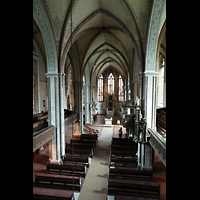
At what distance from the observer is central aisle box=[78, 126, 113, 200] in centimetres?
825

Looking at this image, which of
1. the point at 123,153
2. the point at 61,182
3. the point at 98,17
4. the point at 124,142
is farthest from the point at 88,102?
the point at 61,182

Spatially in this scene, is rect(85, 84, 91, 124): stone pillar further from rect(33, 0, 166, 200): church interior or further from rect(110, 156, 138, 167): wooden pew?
rect(110, 156, 138, 167): wooden pew

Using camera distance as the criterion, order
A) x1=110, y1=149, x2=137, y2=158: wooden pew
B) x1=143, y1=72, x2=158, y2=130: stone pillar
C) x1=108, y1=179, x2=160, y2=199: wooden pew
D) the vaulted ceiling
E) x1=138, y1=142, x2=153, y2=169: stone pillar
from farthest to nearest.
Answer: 1. x1=110, y1=149, x2=137, y2=158: wooden pew
2. x1=138, y1=142, x2=153, y2=169: stone pillar
3. x1=143, y1=72, x2=158, y2=130: stone pillar
4. the vaulted ceiling
5. x1=108, y1=179, x2=160, y2=199: wooden pew

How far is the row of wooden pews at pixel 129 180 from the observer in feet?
25.1

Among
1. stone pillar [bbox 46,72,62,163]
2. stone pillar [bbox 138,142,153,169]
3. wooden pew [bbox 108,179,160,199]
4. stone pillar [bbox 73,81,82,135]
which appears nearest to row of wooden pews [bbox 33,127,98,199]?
stone pillar [bbox 46,72,62,163]

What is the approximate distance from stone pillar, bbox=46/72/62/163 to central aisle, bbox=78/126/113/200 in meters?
2.97

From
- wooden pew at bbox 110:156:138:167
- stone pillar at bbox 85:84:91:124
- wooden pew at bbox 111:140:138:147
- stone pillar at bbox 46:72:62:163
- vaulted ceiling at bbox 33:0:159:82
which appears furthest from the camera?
stone pillar at bbox 85:84:91:124

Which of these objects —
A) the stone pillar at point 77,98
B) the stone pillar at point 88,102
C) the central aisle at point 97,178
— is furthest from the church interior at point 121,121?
the stone pillar at point 88,102

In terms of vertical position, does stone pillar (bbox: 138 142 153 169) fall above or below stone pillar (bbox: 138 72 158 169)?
below
